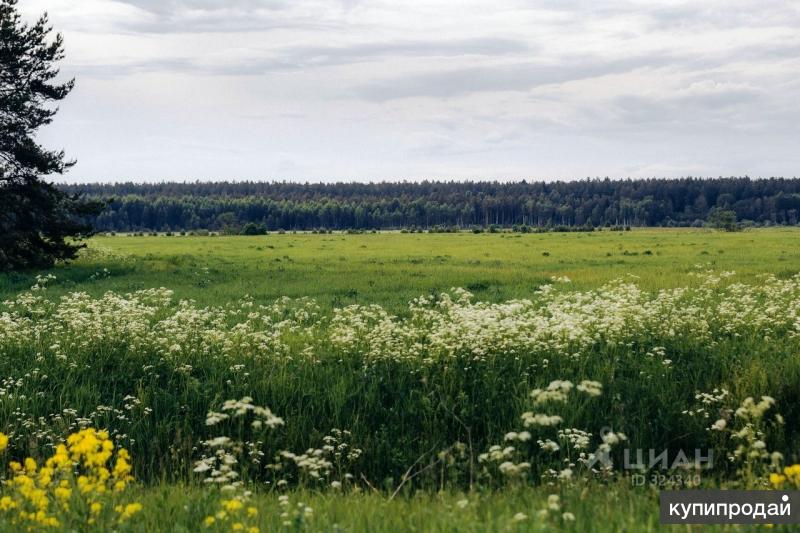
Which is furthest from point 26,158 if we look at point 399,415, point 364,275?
point 399,415

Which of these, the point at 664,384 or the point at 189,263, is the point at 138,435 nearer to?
the point at 664,384

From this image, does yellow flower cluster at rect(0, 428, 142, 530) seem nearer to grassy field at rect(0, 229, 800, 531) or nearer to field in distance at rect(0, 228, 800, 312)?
grassy field at rect(0, 229, 800, 531)

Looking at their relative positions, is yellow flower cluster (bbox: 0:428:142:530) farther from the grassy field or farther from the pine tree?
the pine tree

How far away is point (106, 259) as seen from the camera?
1469 inches

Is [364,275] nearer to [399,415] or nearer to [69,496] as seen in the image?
[399,415]

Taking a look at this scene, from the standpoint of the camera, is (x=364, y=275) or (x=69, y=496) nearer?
(x=69, y=496)

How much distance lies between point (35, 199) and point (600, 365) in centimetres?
2899

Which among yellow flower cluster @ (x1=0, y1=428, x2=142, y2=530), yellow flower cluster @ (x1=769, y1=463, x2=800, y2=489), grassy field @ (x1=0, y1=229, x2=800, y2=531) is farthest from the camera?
grassy field @ (x1=0, y1=229, x2=800, y2=531)

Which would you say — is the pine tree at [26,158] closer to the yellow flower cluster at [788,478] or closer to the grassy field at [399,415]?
the grassy field at [399,415]

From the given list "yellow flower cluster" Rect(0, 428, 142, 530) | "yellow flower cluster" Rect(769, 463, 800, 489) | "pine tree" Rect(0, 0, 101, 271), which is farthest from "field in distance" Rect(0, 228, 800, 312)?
"yellow flower cluster" Rect(769, 463, 800, 489)

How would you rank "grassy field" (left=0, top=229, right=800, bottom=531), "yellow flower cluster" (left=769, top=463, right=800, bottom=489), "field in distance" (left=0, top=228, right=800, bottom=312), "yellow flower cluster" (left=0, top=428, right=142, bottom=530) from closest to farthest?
"yellow flower cluster" (left=769, top=463, right=800, bottom=489)
"yellow flower cluster" (left=0, top=428, right=142, bottom=530)
"grassy field" (left=0, top=229, right=800, bottom=531)
"field in distance" (left=0, top=228, right=800, bottom=312)

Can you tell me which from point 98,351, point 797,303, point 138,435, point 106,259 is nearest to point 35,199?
point 106,259

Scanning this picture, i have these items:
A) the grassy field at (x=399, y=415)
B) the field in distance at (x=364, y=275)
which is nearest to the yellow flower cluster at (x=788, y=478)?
the grassy field at (x=399, y=415)

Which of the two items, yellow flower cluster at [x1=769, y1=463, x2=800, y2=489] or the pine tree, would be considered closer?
yellow flower cluster at [x1=769, y1=463, x2=800, y2=489]
